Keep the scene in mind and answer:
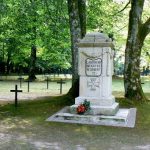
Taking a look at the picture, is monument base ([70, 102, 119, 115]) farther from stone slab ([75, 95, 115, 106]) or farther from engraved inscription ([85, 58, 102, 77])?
engraved inscription ([85, 58, 102, 77])

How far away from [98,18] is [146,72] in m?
33.1

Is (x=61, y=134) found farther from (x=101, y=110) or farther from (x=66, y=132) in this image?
(x=101, y=110)

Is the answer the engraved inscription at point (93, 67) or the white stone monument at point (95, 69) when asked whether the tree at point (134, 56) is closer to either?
the white stone monument at point (95, 69)

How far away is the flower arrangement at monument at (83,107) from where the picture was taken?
1173cm

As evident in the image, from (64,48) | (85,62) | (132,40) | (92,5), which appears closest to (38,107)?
(85,62)

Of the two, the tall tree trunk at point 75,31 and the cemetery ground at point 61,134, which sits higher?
the tall tree trunk at point 75,31

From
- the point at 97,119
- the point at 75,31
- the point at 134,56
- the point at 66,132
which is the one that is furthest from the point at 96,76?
the point at 134,56

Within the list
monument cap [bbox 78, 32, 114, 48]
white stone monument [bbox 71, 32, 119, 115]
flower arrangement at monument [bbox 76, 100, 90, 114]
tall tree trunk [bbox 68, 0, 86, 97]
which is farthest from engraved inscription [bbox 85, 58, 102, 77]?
tall tree trunk [bbox 68, 0, 86, 97]

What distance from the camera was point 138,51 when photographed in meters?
16.1

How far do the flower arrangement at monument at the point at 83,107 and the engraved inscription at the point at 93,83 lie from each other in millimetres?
705

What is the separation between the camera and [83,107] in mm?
11758

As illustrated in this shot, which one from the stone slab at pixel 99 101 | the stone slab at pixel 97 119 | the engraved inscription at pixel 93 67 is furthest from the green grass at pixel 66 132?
the engraved inscription at pixel 93 67

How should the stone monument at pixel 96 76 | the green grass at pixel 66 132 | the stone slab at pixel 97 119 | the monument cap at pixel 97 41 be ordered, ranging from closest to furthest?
the green grass at pixel 66 132
the stone slab at pixel 97 119
the stone monument at pixel 96 76
the monument cap at pixel 97 41

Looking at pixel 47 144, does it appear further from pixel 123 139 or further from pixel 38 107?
pixel 38 107
